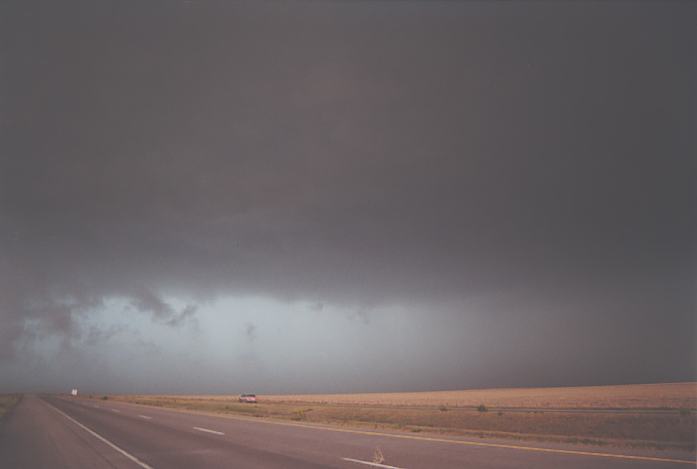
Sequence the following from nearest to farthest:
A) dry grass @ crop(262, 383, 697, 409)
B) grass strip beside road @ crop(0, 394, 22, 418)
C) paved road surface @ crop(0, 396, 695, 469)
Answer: paved road surface @ crop(0, 396, 695, 469) < dry grass @ crop(262, 383, 697, 409) < grass strip beside road @ crop(0, 394, 22, 418)

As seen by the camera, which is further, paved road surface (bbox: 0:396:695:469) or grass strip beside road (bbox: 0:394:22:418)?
grass strip beside road (bbox: 0:394:22:418)

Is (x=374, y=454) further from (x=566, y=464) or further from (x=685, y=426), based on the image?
(x=685, y=426)

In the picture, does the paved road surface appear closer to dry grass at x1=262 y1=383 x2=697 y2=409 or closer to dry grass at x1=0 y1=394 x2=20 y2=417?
dry grass at x1=0 y1=394 x2=20 y2=417

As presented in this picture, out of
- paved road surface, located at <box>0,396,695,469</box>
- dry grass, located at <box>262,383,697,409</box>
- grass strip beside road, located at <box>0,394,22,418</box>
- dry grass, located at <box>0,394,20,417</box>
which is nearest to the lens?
paved road surface, located at <box>0,396,695,469</box>

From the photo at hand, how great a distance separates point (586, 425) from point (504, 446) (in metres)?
14.1

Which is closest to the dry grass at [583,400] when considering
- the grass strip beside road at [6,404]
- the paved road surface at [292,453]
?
the paved road surface at [292,453]

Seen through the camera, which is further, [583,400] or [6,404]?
[6,404]

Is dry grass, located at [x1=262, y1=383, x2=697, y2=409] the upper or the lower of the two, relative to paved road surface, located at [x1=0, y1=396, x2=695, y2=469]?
lower

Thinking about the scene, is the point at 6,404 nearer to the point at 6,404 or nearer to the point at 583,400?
the point at 6,404

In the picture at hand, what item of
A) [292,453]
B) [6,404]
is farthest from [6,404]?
[292,453]

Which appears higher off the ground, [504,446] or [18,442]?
[504,446]

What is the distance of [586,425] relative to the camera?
24219 millimetres

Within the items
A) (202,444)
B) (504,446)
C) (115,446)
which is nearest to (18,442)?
(115,446)

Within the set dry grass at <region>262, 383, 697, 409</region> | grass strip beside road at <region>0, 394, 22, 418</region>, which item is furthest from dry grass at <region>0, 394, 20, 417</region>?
dry grass at <region>262, 383, 697, 409</region>
